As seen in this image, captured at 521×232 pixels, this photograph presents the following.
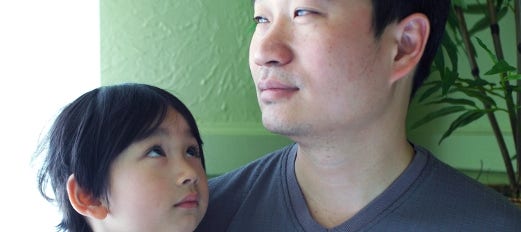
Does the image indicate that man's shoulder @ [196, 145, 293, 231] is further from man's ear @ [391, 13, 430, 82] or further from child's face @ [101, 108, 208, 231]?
man's ear @ [391, 13, 430, 82]

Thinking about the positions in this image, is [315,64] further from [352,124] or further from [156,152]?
[156,152]

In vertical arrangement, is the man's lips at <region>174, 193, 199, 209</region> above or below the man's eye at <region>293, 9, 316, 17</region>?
below

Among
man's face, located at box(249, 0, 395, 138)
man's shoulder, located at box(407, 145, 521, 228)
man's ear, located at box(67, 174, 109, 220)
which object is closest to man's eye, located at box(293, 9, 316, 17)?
man's face, located at box(249, 0, 395, 138)

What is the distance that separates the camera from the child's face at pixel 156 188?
1005 millimetres

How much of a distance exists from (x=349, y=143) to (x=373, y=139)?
0.04 m

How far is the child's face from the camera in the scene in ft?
3.30

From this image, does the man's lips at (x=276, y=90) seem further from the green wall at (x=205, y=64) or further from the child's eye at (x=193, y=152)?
the green wall at (x=205, y=64)

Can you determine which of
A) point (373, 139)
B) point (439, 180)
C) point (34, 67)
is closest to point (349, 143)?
point (373, 139)

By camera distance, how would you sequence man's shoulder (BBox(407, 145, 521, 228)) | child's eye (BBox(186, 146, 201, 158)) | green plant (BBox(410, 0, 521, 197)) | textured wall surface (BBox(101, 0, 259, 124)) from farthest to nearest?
1. textured wall surface (BBox(101, 0, 259, 124))
2. green plant (BBox(410, 0, 521, 197))
3. child's eye (BBox(186, 146, 201, 158))
4. man's shoulder (BBox(407, 145, 521, 228))

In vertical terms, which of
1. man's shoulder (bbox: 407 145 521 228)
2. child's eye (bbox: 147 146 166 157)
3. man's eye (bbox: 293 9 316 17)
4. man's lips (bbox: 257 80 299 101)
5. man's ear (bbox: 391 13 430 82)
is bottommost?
man's shoulder (bbox: 407 145 521 228)

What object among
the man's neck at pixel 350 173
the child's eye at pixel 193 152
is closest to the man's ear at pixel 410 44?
the man's neck at pixel 350 173

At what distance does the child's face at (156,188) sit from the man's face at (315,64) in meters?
0.17

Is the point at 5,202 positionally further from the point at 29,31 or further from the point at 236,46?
the point at 236,46

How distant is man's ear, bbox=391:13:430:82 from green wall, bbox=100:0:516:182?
25.6 inches
